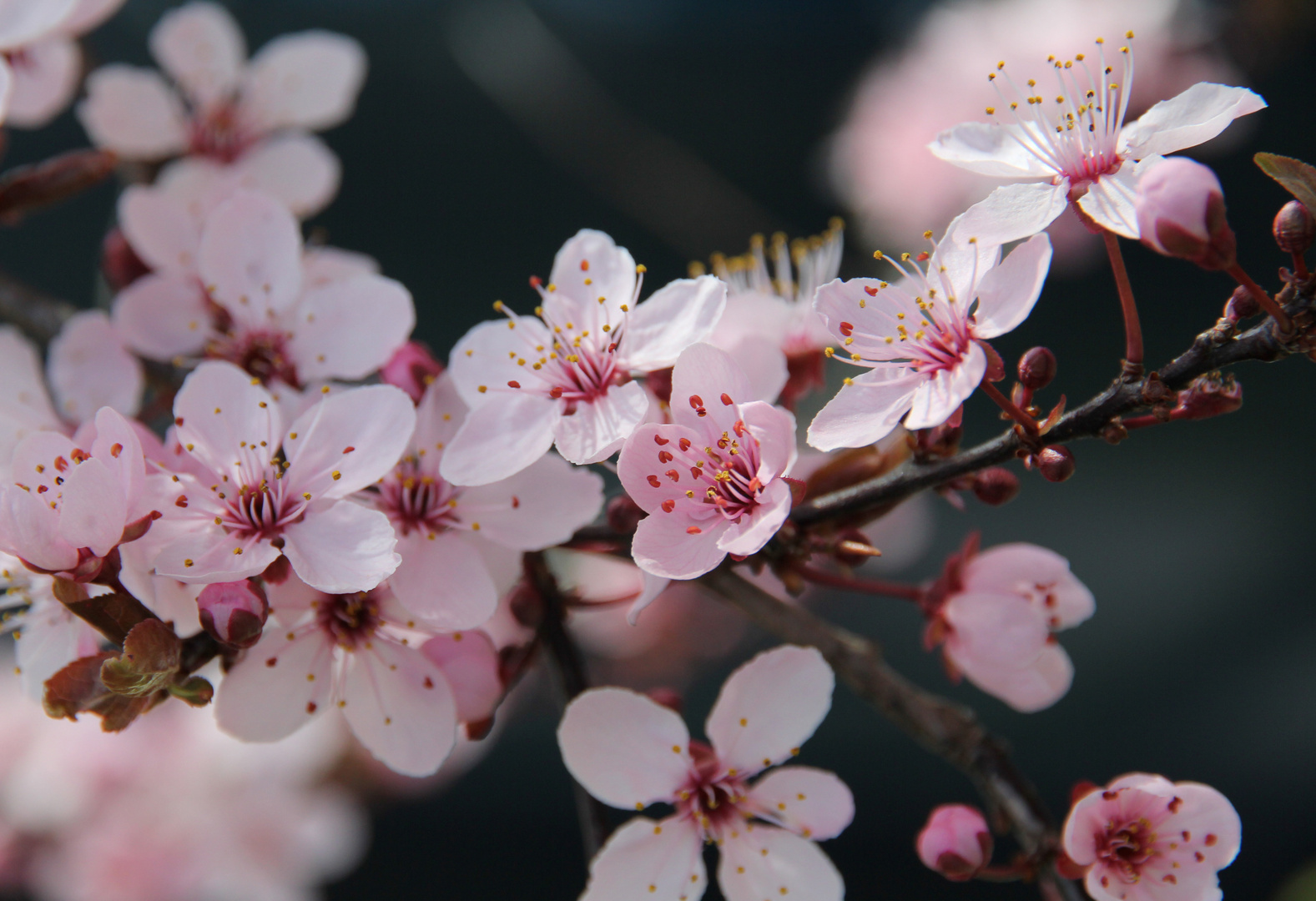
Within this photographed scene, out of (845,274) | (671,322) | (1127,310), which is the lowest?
(845,274)

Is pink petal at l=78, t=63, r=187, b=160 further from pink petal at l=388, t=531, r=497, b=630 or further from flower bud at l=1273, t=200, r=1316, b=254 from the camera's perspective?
flower bud at l=1273, t=200, r=1316, b=254

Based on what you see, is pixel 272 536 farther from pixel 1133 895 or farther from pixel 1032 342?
pixel 1032 342

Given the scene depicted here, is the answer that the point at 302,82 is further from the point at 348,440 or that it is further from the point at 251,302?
the point at 348,440

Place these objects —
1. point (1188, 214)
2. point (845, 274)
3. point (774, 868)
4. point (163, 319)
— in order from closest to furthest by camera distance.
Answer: point (1188, 214)
point (774, 868)
point (163, 319)
point (845, 274)

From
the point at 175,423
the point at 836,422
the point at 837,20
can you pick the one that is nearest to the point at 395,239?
the point at 837,20

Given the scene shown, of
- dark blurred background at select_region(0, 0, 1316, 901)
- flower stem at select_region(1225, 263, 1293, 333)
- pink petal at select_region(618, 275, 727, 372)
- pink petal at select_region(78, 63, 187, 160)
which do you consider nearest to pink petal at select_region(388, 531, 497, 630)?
pink petal at select_region(618, 275, 727, 372)

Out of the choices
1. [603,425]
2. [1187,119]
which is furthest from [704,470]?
[1187,119]
